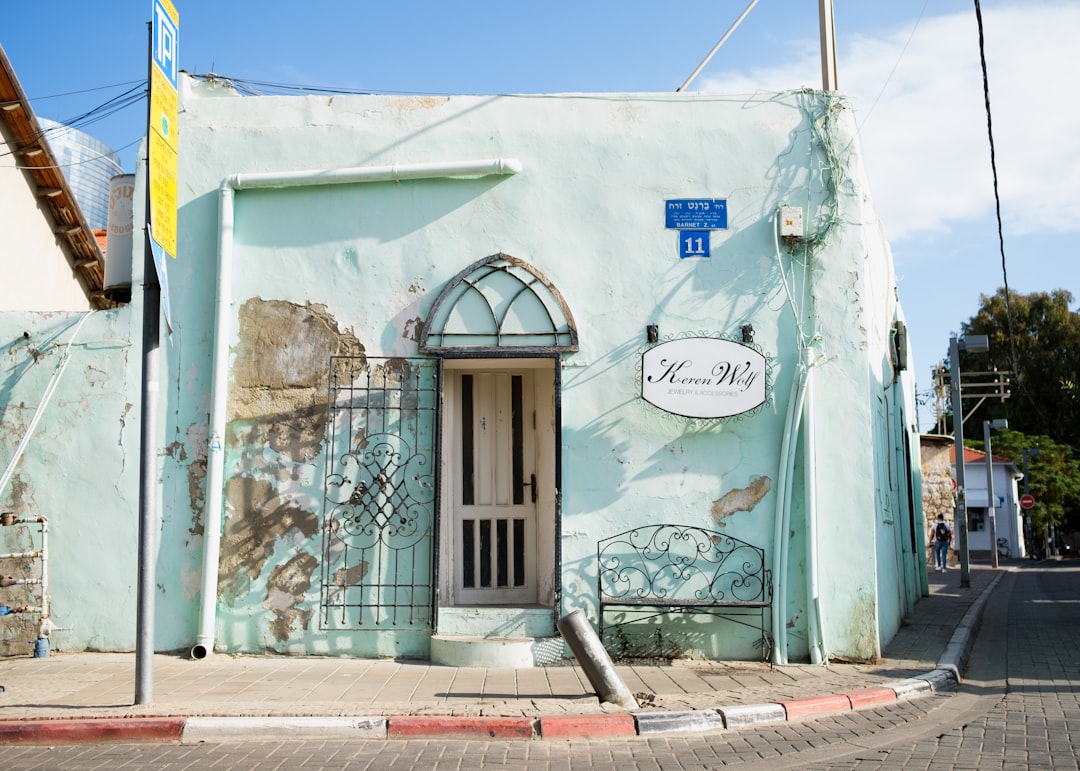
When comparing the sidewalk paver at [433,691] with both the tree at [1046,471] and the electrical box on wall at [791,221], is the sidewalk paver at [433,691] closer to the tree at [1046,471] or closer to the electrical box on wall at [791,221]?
the electrical box on wall at [791,221]

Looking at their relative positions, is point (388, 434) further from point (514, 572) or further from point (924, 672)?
point (924, 672)

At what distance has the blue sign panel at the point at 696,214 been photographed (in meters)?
9.27

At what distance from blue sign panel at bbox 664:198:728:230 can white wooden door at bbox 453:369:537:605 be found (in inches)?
80.3

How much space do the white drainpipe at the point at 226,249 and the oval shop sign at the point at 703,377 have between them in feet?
7.33

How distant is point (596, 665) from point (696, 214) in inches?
170

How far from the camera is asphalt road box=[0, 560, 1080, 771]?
5.62 m

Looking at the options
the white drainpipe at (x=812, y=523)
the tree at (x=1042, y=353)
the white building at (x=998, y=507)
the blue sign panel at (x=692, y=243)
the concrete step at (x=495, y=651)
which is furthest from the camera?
the white building at (x=998, y=507)

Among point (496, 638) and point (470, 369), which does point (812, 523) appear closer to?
point (496, 638)

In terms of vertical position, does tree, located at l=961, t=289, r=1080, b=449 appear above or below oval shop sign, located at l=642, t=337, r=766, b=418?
above

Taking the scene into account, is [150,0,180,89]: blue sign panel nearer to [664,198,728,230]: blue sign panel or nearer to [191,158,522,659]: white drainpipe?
[191,158,522,659]: white drainpipe

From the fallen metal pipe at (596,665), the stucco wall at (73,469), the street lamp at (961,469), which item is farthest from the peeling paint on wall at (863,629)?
the street lamp at (961,469)

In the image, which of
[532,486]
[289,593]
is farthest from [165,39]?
[532,486]

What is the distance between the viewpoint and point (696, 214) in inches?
365

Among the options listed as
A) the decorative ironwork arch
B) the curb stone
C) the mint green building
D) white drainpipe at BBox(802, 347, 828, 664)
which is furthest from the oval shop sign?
the curb stone
